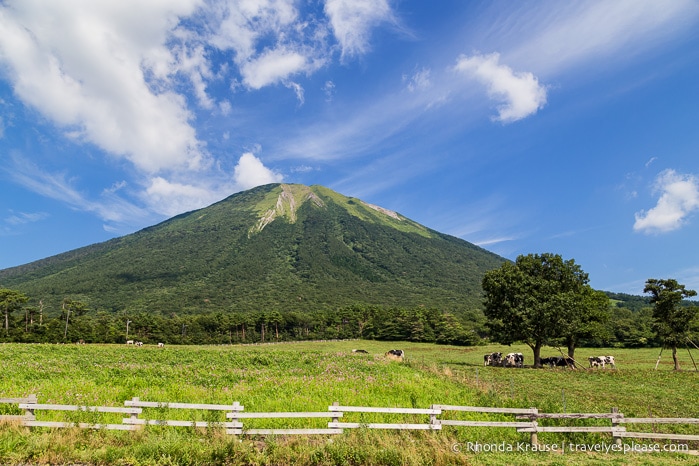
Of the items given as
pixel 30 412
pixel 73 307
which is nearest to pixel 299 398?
pixel 30 412

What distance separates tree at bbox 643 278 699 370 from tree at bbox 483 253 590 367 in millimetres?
6667

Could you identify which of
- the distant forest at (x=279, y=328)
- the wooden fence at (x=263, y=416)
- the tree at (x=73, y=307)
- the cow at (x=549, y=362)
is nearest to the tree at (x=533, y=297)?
the cow at (x=549, y=362)

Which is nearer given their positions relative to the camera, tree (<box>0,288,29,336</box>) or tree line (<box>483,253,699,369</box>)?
tree line (<box>483,253,699,369</box>)

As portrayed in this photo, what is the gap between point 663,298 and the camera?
1404 inches

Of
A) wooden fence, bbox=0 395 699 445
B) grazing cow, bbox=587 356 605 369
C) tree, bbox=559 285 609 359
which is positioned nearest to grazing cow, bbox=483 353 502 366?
tree, bbox=559 285 609 359

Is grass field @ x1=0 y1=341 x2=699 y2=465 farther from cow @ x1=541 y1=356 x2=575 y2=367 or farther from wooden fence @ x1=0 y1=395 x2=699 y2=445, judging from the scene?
cow @ x1=541 y1=356 x2=575 y2=367

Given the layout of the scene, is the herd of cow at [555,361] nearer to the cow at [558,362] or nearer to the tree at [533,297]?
the cow at [558,362]

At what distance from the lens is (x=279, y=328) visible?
401 feet

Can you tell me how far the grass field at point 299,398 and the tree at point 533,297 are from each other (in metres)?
6.23

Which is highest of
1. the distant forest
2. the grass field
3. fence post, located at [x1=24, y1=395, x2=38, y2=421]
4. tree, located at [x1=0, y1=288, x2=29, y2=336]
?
tree, located at [x1=0, y1=288, x2=29, y2=336]

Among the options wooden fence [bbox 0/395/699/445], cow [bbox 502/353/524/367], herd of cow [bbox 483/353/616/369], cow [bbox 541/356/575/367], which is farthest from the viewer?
cow [bbox 502/353/524/367]

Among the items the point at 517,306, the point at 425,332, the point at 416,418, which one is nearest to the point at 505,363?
the point at 517,306

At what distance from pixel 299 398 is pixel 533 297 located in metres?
31.5

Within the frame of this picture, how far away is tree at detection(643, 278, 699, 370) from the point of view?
35125mm
